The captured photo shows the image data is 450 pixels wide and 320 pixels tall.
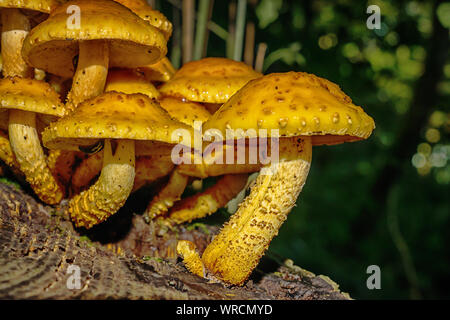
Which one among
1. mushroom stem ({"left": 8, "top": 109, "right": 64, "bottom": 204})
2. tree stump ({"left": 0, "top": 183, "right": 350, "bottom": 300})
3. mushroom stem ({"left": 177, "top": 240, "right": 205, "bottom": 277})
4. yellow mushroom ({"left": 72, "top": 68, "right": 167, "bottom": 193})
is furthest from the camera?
yellow mushroom ({"left": 72, "top": 68, "right": 167, "bottom": 193})

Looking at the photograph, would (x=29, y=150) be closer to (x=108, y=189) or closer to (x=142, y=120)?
(x=108, y=189)

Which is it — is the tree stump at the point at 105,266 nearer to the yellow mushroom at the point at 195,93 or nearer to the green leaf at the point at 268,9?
the yellow mushroom at the point at 195,93

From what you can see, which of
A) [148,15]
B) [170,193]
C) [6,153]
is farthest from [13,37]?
[170,193]
